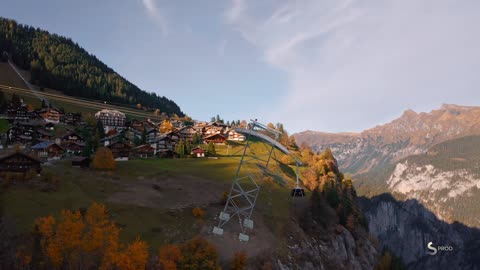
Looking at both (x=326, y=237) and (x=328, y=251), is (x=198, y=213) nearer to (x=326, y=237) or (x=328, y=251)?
(x=328, y=251)

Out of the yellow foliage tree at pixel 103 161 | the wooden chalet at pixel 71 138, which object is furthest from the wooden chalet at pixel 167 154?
the yellow foliage tree at pixel 103 161

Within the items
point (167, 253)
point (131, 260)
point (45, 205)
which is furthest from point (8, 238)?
point (167, 253)

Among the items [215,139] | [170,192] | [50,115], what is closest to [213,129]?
[215,139]

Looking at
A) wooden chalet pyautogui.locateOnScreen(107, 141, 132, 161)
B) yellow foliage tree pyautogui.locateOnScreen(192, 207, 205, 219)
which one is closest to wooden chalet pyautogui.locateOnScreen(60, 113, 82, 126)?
wooden chalet pyautogui.locateOnScreen(107, 141, 132, 161)

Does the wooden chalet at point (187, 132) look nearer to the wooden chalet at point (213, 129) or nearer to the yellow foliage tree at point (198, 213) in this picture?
the wooden chalet at point (213, 129)

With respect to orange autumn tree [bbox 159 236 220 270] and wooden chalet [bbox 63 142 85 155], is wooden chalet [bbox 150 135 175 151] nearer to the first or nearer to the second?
wooden chalet [bbox 63 142 85 155]

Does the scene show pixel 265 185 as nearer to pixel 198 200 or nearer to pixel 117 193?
pixel 198 200
